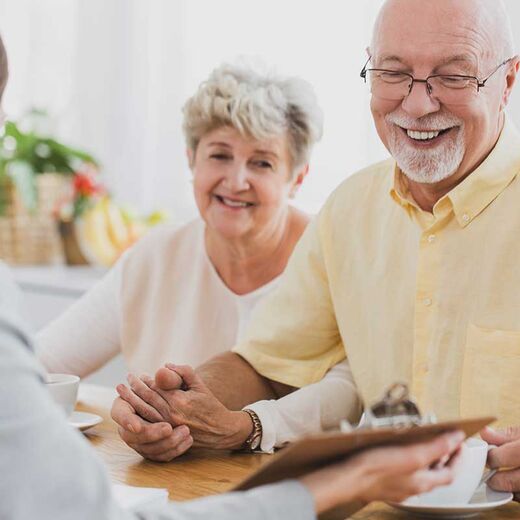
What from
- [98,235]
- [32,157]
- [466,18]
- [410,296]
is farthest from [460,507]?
[32,157]

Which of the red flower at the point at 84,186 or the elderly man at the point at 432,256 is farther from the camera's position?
the red flower at the point at 84,186

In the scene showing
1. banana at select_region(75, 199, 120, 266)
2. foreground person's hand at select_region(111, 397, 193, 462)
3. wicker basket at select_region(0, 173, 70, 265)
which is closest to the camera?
foreground person's hand at select_region(111, 397, 193, 462)

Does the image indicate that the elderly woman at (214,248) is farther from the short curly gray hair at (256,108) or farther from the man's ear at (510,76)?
the man's ear at (510,76)

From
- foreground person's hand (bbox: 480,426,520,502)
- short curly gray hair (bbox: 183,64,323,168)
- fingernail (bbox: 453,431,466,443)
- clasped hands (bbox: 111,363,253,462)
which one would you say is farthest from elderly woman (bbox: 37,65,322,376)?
fingernail (bbox: 453,431,466,443)

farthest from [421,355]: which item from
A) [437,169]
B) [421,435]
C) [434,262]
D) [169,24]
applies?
[169,24]

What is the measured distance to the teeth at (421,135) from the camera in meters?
1.73

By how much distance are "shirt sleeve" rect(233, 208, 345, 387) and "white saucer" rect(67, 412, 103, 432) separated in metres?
0.29

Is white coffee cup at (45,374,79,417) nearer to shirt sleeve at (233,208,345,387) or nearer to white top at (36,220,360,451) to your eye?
shirt sleeve at (233,208,345,387)

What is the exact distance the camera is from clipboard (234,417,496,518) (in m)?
0.97

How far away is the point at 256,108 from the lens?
2.24 metres

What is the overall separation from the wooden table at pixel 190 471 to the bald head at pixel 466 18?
0.72m

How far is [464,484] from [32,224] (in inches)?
122

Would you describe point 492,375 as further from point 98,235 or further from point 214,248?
point 98,235

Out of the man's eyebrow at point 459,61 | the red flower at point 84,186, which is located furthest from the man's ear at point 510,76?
the red flower at point 84,186
